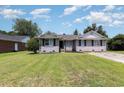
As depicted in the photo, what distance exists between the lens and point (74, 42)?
36156 mm

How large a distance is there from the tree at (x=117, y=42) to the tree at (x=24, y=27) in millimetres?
17426

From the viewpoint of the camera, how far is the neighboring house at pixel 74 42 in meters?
33.3

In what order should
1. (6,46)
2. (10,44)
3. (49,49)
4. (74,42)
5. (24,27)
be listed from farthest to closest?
1. (24,27)
2. (10,44)
3. (6,46)
4. (74,42)
5. (49,49)

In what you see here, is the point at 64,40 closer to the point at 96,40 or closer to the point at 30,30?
the point at 96,40

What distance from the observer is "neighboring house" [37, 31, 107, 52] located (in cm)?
3331

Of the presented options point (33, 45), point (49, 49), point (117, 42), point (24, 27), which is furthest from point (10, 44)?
point (24, 27)

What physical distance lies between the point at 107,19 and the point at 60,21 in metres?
6.08

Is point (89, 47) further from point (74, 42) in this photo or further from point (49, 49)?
point (49, 49)

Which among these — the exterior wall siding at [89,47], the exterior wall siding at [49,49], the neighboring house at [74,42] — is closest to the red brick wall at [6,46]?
the neighboring house at [74,42]

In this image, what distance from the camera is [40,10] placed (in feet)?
92.4

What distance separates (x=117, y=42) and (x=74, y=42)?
6.14 meters

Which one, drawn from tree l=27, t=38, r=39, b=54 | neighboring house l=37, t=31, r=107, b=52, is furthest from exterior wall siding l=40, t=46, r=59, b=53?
tree l=27, t=38, r=39, b=54

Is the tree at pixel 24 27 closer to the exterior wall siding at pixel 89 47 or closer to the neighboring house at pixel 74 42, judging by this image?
the neighboring house at pixel 74 42
